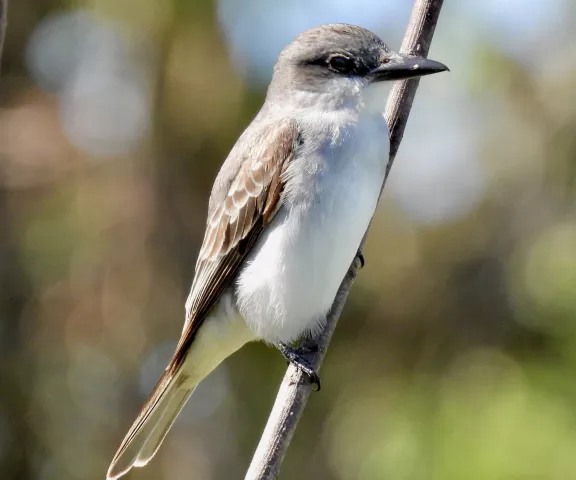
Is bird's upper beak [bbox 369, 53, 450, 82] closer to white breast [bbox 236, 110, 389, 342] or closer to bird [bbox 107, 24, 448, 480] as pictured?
bird [bbox 107, 24, 448, 480]

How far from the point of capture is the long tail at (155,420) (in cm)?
312

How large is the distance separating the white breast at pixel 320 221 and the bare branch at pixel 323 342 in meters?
0.07

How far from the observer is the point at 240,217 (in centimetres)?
306

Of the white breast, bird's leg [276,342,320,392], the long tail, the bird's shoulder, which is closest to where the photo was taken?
bird's leg [276,342,320,392]

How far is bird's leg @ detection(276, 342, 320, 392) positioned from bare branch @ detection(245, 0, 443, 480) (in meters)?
0.02

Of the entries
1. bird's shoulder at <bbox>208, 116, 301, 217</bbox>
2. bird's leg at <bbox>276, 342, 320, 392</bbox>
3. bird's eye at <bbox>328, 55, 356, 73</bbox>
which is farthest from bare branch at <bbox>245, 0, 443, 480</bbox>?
bird's shoulder at <bbox>208, 116, 301, 217</bbox>

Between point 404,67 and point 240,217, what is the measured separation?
76 centimetres

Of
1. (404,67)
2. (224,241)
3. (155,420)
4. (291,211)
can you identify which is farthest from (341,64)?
(155,420)

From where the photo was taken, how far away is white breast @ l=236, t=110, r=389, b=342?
2789mm

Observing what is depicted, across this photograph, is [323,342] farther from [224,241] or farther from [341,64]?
[341,64]

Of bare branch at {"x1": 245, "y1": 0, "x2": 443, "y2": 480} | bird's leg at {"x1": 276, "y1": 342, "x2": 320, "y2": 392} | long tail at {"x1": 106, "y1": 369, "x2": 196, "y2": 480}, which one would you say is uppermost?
bare branch at {"x1": 245, "y1": 0, "x2": 443, "y2": 480}

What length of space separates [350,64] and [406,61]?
1.02ft

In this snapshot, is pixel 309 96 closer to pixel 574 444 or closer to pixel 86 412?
pixel 574 444

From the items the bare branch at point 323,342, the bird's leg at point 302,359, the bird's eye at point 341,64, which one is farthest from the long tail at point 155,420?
the bird's eye at point 341,64
